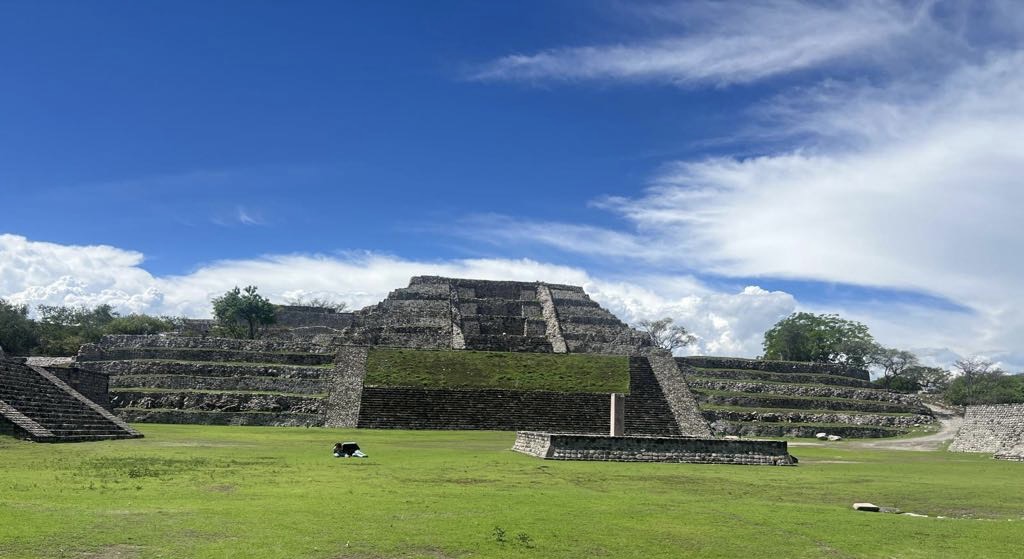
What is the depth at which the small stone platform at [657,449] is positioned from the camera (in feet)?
64.4

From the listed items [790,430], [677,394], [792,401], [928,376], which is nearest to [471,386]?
[677,394]

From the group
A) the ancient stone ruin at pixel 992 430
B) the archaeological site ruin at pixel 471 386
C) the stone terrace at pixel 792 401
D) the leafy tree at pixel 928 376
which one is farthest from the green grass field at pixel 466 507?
the leafy tree at pixel 928 376

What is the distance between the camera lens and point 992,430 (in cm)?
2997

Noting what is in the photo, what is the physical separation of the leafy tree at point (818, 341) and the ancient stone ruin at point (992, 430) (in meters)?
36.9

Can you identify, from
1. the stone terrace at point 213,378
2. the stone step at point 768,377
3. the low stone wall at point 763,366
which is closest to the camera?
the stone terrace at point 213,378

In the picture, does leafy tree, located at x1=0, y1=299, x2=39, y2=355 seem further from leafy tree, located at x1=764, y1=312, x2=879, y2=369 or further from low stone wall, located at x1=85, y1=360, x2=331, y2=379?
leafy tree, located at x1=764, y1=312, x2=879, y2=369

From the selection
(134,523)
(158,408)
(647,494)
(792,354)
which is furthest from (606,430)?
(792,354)

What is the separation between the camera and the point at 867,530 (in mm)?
9719

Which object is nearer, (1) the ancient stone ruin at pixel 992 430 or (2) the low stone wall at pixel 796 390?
(1) the ancient stone ruin at pixel 992 430

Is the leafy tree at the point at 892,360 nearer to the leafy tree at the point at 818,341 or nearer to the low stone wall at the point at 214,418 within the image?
the leafy tree at the point at 818,341

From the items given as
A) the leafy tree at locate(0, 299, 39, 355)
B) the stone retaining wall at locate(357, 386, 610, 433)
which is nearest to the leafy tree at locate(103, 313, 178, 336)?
the leafy tree at locate(0, 299, 39, 355)

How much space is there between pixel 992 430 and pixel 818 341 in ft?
128

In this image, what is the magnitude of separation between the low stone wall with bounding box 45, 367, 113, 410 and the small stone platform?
18.9 meters

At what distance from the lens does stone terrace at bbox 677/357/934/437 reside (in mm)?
37812
